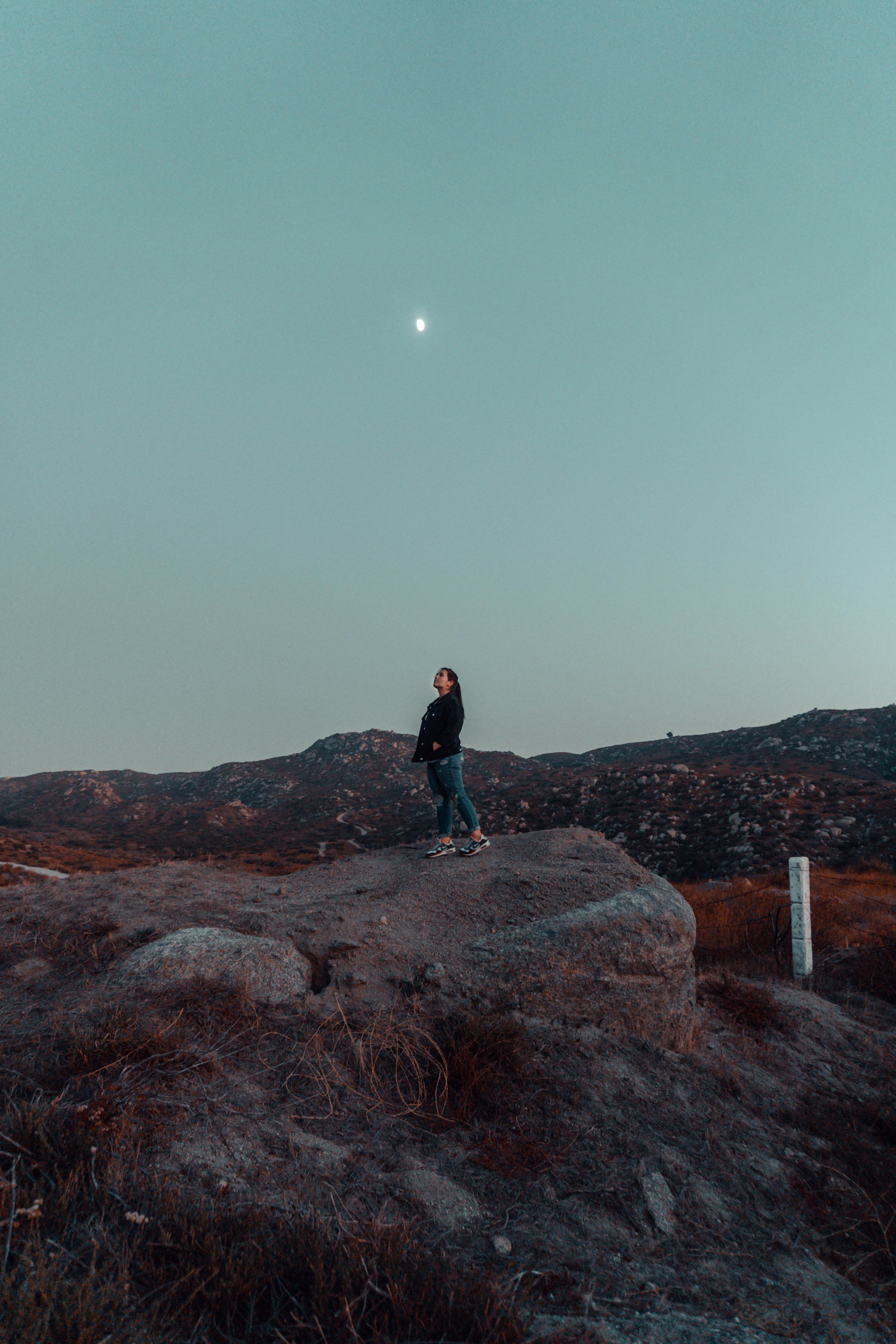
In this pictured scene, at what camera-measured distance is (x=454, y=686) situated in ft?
26.1

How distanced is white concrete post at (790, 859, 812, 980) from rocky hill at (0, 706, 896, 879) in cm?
1307

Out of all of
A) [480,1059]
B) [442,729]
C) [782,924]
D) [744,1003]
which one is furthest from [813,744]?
[480,1059]

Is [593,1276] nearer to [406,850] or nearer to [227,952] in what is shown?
[227,952]

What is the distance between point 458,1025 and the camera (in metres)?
4.86

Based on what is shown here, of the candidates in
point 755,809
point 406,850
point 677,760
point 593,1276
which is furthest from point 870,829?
point 677,760

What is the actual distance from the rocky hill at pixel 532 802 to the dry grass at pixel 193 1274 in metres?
20.7

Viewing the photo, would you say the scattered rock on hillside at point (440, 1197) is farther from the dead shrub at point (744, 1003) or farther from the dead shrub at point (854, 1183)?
the dead shrub at point (744, 1003)

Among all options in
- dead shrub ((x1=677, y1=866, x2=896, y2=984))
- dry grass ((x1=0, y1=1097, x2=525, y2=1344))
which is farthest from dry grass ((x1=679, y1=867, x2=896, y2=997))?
dry grass ((x1=0, y1=1097, x2=525, y2=1344))

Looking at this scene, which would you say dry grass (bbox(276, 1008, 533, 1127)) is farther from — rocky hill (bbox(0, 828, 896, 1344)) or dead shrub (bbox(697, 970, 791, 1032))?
dead shrub (bbox(697, 970, 791, 1032))

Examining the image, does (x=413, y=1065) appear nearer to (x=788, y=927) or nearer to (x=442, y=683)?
(x=442, y=683)

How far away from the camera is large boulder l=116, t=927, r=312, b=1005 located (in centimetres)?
480

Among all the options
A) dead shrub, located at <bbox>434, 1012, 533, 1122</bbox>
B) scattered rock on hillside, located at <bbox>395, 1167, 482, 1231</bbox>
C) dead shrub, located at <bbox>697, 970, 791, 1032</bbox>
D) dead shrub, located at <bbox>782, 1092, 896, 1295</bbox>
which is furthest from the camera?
dead shrub, located at <bbox>697, 970, 791, 1032</bbox>

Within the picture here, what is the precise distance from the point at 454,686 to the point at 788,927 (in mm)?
7537

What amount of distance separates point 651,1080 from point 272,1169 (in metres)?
Answer: 3.28
